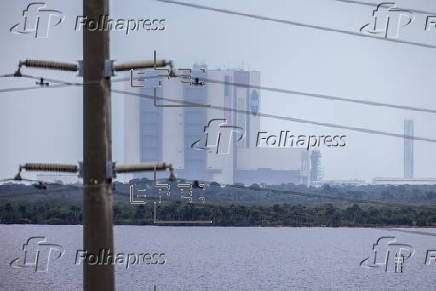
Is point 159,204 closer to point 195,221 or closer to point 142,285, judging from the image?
point 195,221

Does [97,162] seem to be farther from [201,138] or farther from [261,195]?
[201,138]

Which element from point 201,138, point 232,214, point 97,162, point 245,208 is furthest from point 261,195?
point 97,162

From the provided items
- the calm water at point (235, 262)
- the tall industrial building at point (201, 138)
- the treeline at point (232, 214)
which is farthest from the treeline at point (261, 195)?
the tall industrial building at point (201, 138)

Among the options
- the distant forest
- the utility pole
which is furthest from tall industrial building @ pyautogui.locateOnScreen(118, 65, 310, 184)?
the utility pole

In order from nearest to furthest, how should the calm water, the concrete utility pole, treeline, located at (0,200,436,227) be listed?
the concrete utility pole, the calm water, treeline, located at (0,200,436,227)

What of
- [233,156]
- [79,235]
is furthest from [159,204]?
[233,156]

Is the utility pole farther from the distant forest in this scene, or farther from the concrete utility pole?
the distant forest
